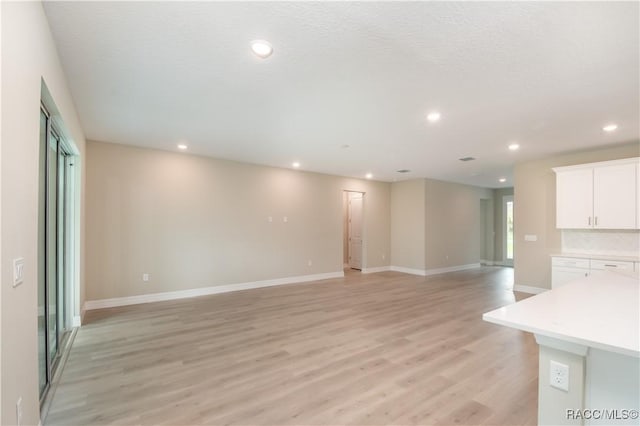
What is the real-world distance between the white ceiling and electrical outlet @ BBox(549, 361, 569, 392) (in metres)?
1.95

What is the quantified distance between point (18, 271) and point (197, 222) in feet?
13.8

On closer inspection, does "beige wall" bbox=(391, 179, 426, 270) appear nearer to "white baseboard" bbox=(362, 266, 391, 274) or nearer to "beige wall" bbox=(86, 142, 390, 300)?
"white baseboard" bbox=(362, 266, 391, 274)

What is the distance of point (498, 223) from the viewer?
1003 cm

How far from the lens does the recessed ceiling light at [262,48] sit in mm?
2097

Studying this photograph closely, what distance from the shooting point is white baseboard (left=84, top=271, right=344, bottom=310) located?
466cm

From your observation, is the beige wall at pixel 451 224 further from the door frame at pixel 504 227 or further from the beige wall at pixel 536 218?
the beige wall at pixel 536 218

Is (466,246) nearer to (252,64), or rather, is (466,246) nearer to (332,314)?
(332,314)

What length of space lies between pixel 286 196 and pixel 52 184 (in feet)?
14.2

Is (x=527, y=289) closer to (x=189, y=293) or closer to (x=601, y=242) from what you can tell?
(x=601, y=242)

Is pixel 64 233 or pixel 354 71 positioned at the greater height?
pixel 354 71

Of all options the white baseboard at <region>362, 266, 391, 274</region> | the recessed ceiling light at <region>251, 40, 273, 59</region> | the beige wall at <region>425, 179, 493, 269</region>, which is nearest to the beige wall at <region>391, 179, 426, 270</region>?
the beige wall at <region>425, 179, 493, 269</region>

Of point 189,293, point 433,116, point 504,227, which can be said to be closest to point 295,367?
point 433,116

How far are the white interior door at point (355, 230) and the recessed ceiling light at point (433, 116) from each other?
5.18m

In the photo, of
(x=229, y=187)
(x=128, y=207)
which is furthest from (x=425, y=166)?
(x=128, y=207)
